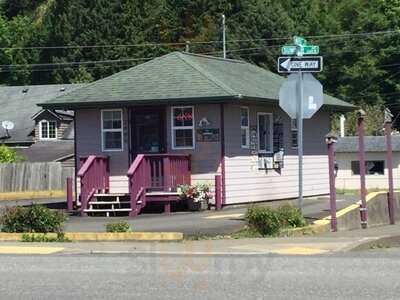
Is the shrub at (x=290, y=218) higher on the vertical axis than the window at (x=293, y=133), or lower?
lower

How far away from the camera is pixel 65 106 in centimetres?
2348

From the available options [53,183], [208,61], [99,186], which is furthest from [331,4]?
[99,186]

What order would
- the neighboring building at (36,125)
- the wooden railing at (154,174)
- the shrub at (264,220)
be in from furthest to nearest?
the neighboring building at (36,125), the wooden railing at (154,174), the shrub at (264,220)

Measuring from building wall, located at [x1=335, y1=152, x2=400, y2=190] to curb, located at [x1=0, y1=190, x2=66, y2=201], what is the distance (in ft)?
65.8

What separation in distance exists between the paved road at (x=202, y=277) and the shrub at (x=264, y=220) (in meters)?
2.70

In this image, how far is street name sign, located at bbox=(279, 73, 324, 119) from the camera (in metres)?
16.2

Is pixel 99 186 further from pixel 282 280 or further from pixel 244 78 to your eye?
pixel 282 280

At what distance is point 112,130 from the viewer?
23578 millimetres

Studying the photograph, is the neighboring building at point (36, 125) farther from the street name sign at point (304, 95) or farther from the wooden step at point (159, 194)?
the street name sign at point (304, 95)

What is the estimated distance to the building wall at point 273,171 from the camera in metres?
22.7

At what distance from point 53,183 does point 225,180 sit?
57.5 ft

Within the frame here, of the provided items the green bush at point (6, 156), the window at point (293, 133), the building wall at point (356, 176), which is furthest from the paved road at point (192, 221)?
the building wall at point (356, 176)

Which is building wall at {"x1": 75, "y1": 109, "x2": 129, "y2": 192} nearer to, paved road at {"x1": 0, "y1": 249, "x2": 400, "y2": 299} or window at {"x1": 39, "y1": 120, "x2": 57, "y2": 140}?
paved road at {"x1": 0, "y1": 249, "x2": 400, "y2": 299}

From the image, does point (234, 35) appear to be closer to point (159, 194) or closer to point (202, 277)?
point (159, 194)
